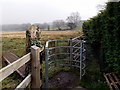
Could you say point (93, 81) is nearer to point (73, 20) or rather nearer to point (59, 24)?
point (59, 24)

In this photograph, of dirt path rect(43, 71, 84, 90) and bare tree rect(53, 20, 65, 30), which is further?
bare tree rect(53, 20, 65, 30)

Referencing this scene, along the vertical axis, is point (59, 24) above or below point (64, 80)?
above

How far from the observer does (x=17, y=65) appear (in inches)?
64.7

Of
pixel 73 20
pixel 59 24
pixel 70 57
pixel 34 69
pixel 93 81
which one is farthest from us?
pixel 73 20

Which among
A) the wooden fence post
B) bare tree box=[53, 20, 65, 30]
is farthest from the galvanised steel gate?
bare tree box=[53, 20, 65, 30]

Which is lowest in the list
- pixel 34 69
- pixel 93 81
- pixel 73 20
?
pixel 93 81

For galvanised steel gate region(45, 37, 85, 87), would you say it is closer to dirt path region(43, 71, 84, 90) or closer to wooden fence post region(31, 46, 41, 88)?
dirt path region(43, 71, 84, 90)

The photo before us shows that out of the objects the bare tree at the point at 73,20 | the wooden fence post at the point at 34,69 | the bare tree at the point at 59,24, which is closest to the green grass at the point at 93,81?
the wooden fence post at the point at 34,69

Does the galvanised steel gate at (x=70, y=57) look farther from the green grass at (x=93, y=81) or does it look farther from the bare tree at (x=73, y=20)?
the bare tree at (x=73, y=20)

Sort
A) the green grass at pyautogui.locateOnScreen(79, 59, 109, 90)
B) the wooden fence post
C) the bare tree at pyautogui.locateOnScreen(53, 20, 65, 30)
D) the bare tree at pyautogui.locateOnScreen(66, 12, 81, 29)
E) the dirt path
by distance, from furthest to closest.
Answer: the bare tree at pyautogui.locateOnScreen(66, 12, 81, 29) → the bare tree at pyautogui.locateOnScreen(53, 20, 65, 30) → the dirt path → the green grass at pyautogui.locateOnScreen(79, 59, 109, 90) → the wooden fence post

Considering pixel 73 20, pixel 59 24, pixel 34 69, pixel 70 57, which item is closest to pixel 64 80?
pixel 70 57

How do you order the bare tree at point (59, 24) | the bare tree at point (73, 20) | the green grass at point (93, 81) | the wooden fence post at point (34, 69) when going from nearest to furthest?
the wooden fence post at point (34, 69) < the green grass at point (93, 81) < the bare tree at point (59, 24) < the bare tree at point (73, 20)

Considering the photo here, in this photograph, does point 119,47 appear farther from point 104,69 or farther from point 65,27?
point 65,27

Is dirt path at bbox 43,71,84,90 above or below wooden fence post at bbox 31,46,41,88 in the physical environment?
below
